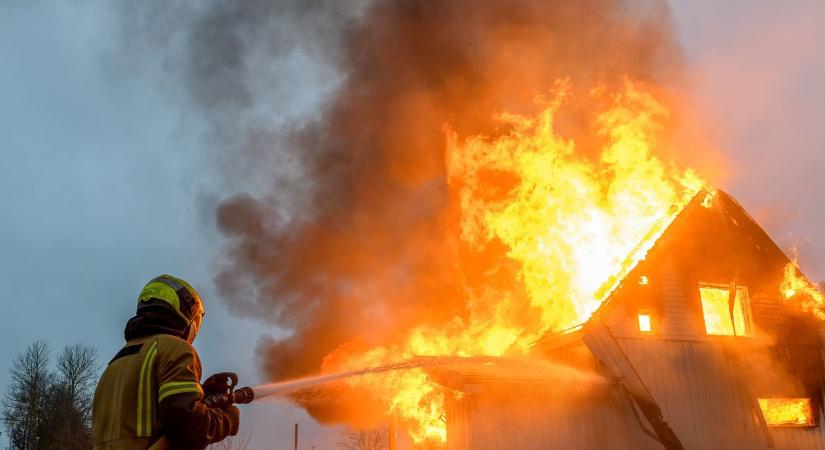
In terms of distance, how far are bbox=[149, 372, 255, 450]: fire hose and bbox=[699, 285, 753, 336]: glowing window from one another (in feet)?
41.3

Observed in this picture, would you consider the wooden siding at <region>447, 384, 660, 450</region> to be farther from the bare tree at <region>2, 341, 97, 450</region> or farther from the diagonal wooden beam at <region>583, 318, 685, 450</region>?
the bare tree at <region>2, 341, 97, 450</region>

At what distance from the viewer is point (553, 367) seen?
523 inches

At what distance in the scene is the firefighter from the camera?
3.26 metres

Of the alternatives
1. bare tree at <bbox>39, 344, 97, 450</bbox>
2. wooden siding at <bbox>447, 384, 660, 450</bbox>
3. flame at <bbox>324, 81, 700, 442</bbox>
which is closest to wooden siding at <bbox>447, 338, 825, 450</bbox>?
wooden siding at <bbox>447, 384, 660, 450</bbox>

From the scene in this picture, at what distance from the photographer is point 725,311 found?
571 inches

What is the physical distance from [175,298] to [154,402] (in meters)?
0.65

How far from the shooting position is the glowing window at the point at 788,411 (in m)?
14.0

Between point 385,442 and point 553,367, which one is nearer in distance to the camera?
point 553,367

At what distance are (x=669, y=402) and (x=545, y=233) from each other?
4.61 meters

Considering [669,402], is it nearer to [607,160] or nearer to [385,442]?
[607,160]

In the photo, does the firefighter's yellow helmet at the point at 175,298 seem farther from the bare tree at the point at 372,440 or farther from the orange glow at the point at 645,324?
the bare tree at the point at 372,440

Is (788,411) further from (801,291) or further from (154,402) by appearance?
(154,402)

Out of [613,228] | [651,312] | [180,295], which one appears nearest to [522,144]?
[613,228]

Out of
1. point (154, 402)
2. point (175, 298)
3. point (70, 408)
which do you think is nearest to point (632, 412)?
point (175, 298)
